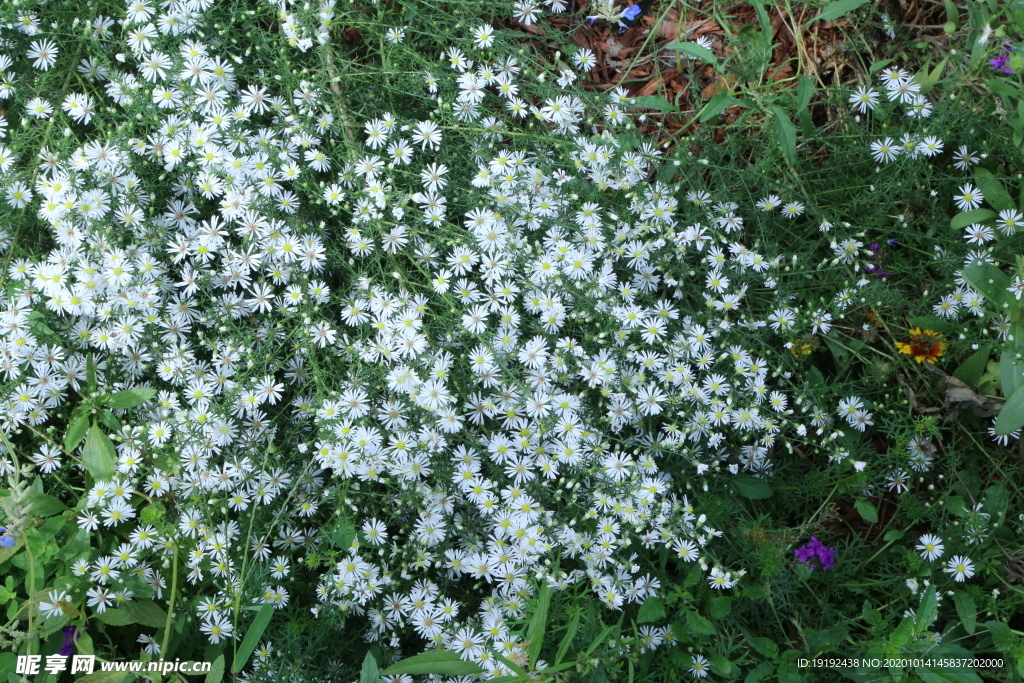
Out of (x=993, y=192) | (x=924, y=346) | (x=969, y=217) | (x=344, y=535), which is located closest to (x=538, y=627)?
(x=344, y=535)

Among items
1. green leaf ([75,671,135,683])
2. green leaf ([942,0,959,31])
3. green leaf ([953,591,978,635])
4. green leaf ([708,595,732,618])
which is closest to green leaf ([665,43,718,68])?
green leaf ([942,0,959,31])

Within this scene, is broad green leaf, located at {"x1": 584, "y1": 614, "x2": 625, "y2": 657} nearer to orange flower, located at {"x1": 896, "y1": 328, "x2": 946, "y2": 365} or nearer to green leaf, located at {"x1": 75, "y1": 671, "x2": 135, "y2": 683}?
green leaf, located at {"x1": 75, "y1": 671, "x2": 135, "y2": 683}

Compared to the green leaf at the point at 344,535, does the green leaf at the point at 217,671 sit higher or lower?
lower

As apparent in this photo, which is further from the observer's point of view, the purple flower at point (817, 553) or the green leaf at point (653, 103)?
the green leaf at point (653, 103)

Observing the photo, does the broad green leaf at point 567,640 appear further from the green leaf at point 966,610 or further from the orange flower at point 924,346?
the orange flower at point 924,346

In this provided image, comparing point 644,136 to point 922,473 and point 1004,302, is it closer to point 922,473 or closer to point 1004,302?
point 1004,302

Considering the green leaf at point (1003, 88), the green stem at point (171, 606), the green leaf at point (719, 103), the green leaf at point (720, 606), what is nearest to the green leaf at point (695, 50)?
the green leaf at point (719, 103)

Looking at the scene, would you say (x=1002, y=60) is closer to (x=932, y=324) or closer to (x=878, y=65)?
(x=878, y=65)
